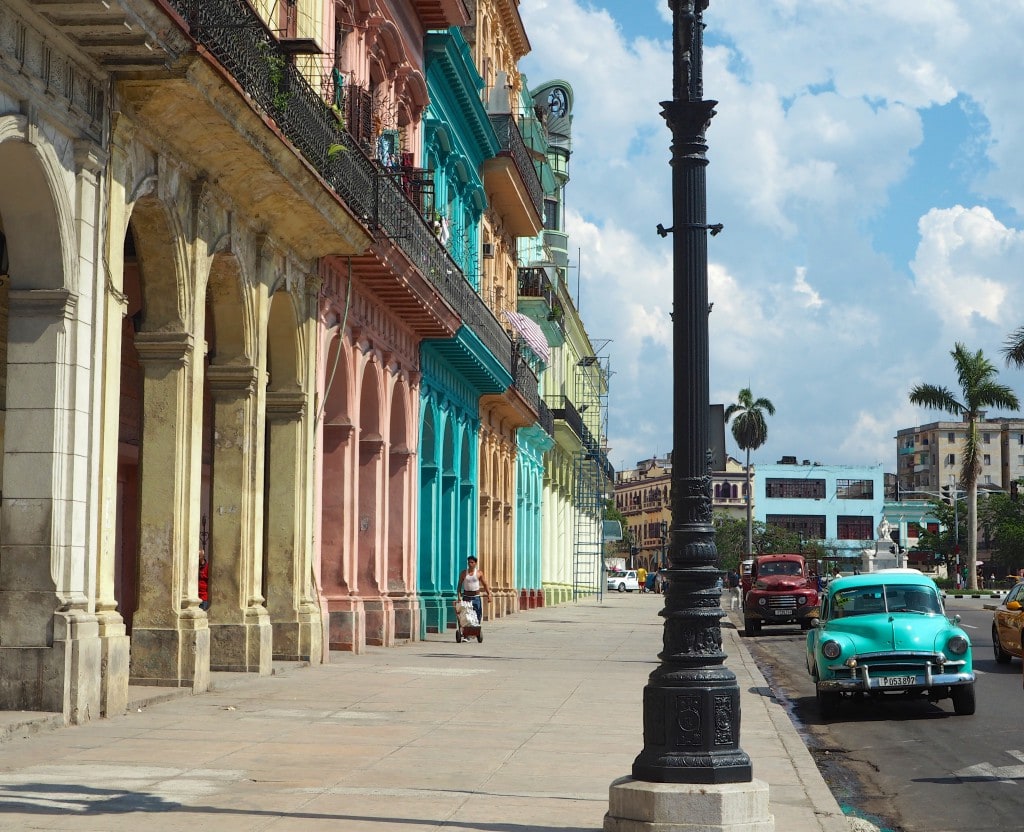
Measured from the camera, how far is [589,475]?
6500 cm

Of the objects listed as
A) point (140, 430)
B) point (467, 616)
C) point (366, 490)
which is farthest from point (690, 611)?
point (467, 616)

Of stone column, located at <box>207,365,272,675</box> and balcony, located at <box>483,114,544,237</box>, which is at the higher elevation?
balcony, located at <box>483,114,544,237</box>

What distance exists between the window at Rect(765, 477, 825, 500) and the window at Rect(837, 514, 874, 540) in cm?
349

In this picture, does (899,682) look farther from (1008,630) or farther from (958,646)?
(1008,630)

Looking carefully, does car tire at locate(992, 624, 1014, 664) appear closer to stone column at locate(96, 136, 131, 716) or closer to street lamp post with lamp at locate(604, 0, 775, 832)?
stone column at locate(96, 136, 131, 716)

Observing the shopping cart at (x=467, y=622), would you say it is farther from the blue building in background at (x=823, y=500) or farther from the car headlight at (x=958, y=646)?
the blue building in background at (x=823, y=500)

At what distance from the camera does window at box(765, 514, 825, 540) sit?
→ 6166 inches

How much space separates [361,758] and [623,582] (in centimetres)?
9364

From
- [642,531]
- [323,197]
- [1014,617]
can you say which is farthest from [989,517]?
[323,197]

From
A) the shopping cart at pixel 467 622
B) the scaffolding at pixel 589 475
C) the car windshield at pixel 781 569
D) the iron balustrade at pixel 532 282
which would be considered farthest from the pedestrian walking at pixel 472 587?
the scaffolding at pixel 589 475

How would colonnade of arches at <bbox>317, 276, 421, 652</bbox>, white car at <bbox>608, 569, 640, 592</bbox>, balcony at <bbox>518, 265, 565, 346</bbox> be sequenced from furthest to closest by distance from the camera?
white car at <bbox>608, 569, 640, 592</bbox>
balcony at <bbox>518, 265, 565, 346</bbox>
colonnade of arches at <bbox>317, 276, 421, 652</bbox>

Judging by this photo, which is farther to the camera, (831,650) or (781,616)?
(781,616)

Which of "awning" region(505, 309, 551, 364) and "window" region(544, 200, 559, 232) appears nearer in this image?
"awning" region(505, 309, 551, 364)

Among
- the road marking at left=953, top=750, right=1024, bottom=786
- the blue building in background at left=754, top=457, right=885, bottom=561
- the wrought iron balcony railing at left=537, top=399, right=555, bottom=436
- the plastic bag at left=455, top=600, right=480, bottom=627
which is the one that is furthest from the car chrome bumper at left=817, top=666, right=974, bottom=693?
the blue building in background at left=754, top=457, right=885, bottom=561
